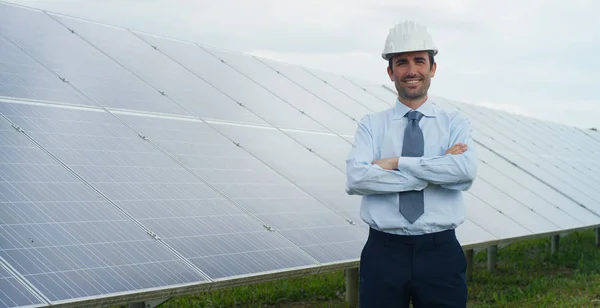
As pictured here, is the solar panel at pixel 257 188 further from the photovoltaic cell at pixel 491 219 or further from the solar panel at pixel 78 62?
the photovoltaic cell at pixel 491 219

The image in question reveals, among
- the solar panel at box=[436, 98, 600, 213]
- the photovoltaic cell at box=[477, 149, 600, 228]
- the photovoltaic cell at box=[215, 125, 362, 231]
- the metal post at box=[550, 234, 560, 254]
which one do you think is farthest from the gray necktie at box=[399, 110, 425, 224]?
the metal post at box=[550, 234, 560, 254]

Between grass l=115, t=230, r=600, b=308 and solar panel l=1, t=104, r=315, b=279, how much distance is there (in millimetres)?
3517

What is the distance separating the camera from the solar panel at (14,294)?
4.76 meters

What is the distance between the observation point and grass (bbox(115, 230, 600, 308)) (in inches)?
431

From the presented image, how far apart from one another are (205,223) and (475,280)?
7.59 m

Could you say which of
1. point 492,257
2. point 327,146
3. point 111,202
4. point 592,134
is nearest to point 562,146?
point 592,134

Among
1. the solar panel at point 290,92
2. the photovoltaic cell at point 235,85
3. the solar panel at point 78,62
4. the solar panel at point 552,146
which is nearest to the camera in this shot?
the solar panel at point 78,62

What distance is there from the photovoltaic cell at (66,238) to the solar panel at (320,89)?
6.79 metres

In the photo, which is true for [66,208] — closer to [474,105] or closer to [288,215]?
[288,215]

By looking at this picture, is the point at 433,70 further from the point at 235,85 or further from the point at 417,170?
the point at 235,85

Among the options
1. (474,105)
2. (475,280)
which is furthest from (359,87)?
(474,105)

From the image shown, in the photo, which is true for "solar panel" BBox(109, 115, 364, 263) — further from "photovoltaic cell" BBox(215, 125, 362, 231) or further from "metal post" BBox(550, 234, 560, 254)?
"metal post" BBox(550, 234, 560, 254)

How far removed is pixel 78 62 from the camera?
895 centimetres

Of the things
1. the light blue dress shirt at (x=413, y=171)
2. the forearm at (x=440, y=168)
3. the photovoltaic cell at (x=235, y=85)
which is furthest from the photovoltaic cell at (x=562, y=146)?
the forearm at (x=440, y=168)
